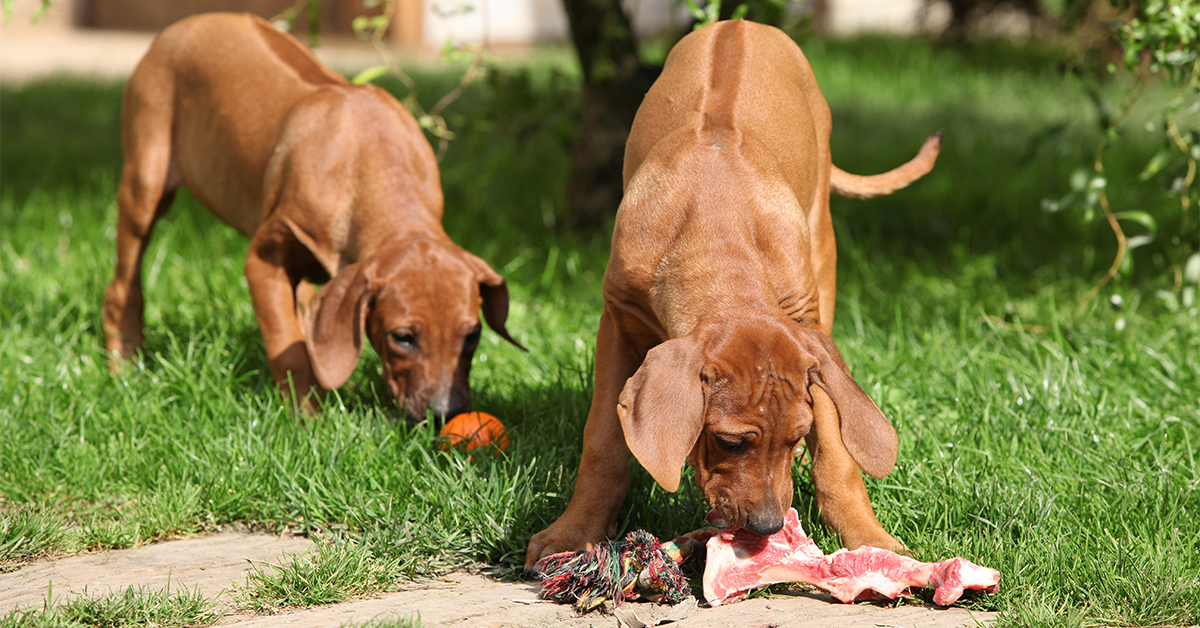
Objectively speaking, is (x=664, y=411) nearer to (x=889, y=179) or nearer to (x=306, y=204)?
(x=889, y=179)

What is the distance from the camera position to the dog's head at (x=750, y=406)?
2.78 metres

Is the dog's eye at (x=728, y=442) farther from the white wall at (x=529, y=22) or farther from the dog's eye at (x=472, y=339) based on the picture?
the white wall at (x=529, y=22)

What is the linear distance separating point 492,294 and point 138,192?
2002 millimetres

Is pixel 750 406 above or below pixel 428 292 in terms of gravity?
above

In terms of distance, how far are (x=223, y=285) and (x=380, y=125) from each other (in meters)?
1.50

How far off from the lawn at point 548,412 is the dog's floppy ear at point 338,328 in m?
0.17

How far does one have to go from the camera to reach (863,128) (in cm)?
1091

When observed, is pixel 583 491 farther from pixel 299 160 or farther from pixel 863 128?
pixel 863 128

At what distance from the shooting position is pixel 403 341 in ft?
13.3

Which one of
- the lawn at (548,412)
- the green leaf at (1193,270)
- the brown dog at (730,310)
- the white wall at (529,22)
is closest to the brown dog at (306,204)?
the lawn at (548,412)

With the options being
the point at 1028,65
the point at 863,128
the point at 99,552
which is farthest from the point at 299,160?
the point at 1028,65

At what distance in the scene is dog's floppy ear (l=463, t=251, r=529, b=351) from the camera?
4.17m

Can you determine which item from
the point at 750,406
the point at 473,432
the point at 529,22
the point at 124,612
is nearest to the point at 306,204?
the point at 473,432

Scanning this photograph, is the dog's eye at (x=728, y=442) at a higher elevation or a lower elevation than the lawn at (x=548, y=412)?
higher
